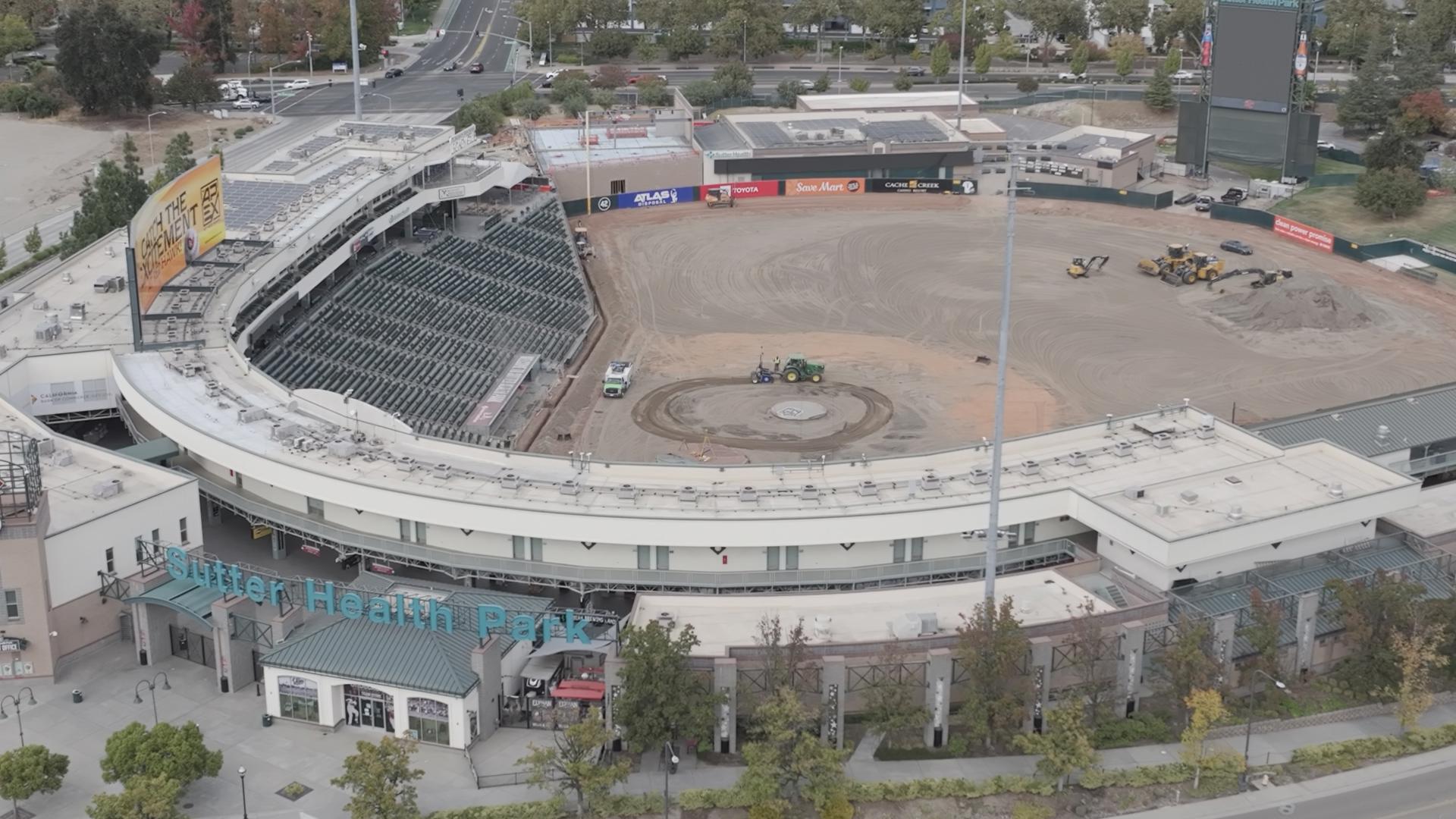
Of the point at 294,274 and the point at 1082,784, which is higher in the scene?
the point at 294,274

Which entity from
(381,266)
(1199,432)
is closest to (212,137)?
(381,266)

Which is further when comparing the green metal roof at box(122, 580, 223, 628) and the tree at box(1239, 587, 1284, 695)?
the green metal roof at box(122, 580, 223, 628)

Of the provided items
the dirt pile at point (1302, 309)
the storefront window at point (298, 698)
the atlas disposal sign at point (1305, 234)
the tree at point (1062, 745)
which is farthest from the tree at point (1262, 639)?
the atlas disposal sign at point (1305, 234)

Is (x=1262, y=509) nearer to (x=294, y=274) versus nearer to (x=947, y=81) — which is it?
(x=294, y=274)

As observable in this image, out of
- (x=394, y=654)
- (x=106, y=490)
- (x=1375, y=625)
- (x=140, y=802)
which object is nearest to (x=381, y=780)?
(x=140, y=802)

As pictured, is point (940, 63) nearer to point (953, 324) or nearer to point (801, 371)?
point (953, 324)

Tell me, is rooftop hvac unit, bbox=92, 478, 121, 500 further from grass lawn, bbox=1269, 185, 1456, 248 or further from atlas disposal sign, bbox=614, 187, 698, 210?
grass lawn, bbox=1269, 185, 1456, 248

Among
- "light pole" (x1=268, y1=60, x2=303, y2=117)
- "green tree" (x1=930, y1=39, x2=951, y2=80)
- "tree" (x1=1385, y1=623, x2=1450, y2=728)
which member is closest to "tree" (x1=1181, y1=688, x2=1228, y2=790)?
"tree" (x1=1385, y1=623, x2=1450, y2=728)
